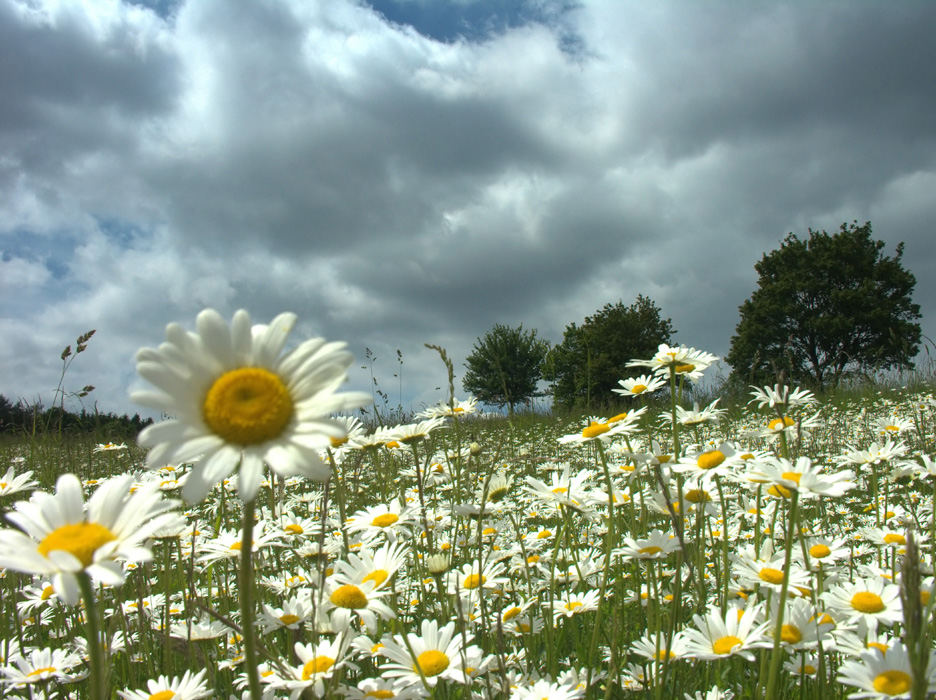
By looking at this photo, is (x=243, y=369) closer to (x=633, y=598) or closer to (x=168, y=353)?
(x=168, y=353)

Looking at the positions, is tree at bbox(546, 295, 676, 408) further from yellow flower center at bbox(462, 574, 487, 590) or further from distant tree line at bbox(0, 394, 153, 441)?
yellow flower center at bbox(462, 574, 487, 590)

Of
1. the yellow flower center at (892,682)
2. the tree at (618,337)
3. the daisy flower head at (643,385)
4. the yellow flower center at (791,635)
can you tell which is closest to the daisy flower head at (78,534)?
the yellow flower center at (892,682)

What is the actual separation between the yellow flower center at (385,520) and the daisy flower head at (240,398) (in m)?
1.35

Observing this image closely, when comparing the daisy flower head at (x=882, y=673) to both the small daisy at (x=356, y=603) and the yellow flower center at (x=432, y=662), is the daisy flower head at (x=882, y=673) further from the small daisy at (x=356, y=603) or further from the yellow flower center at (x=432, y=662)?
the small daisy at (x=356, y=603)

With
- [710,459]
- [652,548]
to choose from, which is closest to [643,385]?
[710,459]

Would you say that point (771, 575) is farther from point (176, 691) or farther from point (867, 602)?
point (176, 691)

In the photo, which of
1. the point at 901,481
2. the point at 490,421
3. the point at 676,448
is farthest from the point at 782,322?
the point at 676,448

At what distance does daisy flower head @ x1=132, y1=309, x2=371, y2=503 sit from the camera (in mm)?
945

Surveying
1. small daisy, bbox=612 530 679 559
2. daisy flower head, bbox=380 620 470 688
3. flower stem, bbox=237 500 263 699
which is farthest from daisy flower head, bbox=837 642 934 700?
flower stem, bbox=237 500 263 699

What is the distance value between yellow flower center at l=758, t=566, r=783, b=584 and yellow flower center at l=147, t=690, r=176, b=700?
5.68ft

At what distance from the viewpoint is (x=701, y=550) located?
7.45ft

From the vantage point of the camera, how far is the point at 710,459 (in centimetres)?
213

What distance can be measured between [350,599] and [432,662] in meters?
0.28

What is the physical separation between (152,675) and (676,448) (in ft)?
6.94
